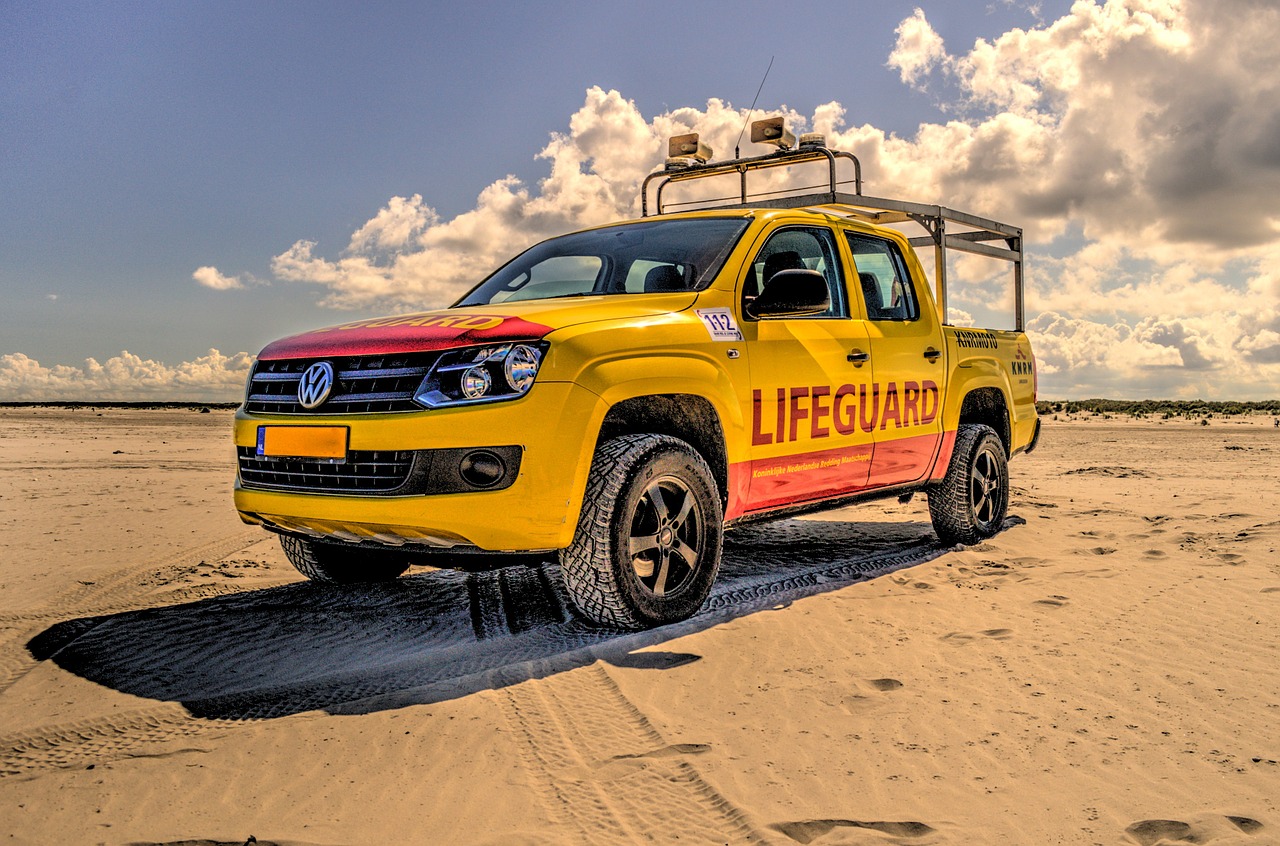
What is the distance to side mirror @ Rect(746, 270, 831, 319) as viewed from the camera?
4770 millimetres

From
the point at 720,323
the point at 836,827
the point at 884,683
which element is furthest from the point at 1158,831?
the point at 720,323

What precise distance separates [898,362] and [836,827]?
12.6 ft

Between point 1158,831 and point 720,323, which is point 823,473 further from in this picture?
point 1158,831

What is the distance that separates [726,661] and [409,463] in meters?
1.52

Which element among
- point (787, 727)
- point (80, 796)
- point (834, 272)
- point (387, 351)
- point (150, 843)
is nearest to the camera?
point (150, 843)

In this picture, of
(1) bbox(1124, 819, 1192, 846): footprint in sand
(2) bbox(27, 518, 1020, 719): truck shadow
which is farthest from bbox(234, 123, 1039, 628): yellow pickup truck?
(1) bbox(1124, 819, 1192, 846): footprint in sand

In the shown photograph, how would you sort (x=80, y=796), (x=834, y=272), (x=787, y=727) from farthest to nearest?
1. (x=834, y=272)
2. (x=787, y=727)
3. (x=80, y=796)

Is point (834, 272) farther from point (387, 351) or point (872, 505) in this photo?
point (872, 505)

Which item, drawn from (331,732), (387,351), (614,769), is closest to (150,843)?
(331,732)

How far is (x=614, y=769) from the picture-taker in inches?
118

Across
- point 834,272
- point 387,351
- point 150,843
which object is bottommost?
point 150,843

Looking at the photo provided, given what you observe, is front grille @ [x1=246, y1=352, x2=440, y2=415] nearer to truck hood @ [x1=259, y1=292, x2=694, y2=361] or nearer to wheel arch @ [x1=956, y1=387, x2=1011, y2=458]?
truck hood @ [x1=259, y1=292, x2=694, y2=361]

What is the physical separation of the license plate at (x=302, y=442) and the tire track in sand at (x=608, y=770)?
50.4 inches

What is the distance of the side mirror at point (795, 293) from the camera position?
4770 mm
